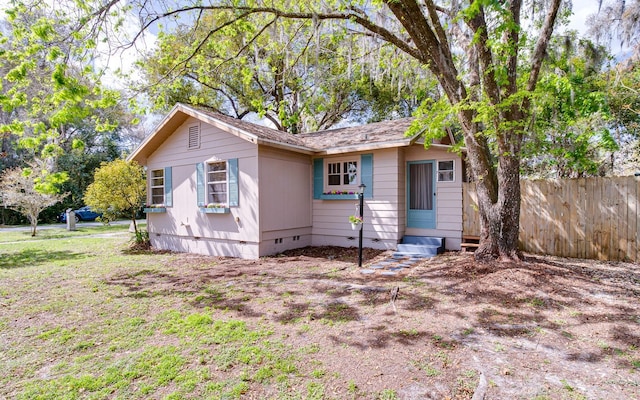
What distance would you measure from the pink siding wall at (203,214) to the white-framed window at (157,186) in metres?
0.20

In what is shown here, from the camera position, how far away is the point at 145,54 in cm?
656

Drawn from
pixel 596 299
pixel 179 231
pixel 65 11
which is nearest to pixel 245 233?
pixel 179 231

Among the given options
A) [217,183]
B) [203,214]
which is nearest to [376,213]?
[217,183]

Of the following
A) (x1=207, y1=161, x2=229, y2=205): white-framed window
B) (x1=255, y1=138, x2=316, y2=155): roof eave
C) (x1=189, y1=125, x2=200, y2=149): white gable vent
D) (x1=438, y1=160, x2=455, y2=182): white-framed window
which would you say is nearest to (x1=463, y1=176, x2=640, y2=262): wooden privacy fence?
(x1=438, y1=160, x2=455, y2=182): white-framed window

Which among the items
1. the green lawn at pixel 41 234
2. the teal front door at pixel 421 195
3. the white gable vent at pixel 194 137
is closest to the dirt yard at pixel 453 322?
the teal front door at pixel 421 195

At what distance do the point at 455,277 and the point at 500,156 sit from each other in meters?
2.27

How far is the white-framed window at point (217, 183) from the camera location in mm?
8516

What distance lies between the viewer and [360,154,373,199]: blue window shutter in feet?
27.5

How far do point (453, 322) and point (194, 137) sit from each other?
786cm

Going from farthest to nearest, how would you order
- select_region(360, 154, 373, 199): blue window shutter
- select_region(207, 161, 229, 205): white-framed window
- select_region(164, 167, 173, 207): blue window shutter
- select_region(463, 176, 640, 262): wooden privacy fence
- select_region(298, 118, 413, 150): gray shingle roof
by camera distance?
select_region(164, 167, 173, 207): blue window shutter < select_region(207, 161, 229, 205): white-framed window < select_region(360, 154, 373, 199): blue window shutter < select_region(298, 118, 413, 150): gray shingle roof < select_region(463, 176, 640, 262): wooden privacy fence

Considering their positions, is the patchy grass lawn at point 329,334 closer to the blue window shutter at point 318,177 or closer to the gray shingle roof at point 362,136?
the blue window shutter at point 318,177

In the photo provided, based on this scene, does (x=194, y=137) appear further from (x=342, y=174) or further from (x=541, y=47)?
(x=541, y=47)

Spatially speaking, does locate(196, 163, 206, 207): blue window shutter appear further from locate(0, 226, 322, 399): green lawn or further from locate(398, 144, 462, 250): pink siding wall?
locate(398, 144, 462, 250): pink siding wall

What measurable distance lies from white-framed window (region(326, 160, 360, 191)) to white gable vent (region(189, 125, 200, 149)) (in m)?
3.56
